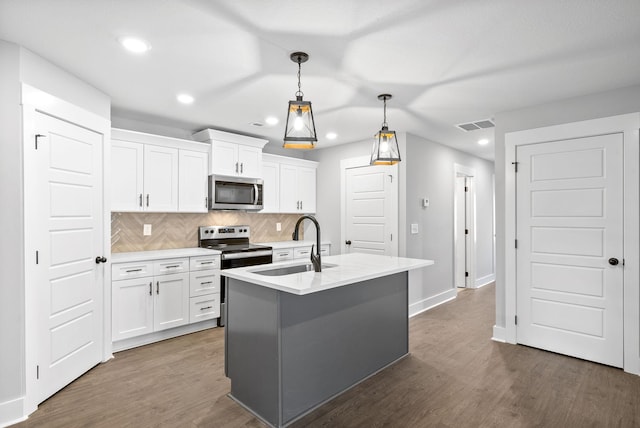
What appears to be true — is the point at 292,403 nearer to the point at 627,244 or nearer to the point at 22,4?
the point at 22,4

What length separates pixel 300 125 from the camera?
2.37 metres

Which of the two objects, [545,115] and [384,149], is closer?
[384,149]

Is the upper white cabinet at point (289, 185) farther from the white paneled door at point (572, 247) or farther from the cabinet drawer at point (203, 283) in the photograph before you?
the white paneled door at point (572, 247)

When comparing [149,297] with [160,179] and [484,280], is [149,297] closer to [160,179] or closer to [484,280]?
[160,179]

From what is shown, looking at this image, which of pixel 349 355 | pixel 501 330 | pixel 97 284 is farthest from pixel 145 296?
pixel 501 330

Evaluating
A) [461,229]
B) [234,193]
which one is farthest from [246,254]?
[461,229]

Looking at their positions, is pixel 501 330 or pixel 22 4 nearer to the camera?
pixel 22 4

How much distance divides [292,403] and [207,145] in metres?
3.22

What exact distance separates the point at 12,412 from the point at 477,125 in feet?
16.5

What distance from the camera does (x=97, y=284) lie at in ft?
10.2

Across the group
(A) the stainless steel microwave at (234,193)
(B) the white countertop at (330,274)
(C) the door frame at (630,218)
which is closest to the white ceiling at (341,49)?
(C) the door frame at (630,218)

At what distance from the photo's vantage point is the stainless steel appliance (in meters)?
4.20

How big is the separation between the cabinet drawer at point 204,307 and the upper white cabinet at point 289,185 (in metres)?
1.54

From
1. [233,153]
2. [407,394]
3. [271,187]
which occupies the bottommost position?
[407,394]
